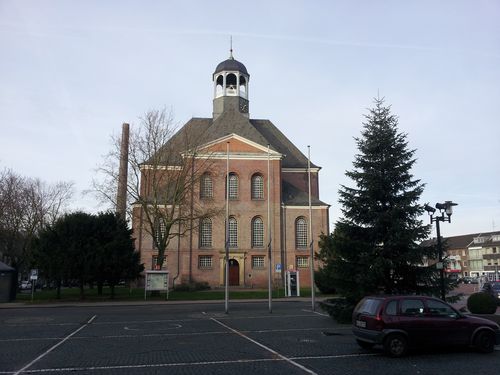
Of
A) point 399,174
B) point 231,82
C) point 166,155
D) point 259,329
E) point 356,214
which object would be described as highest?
point 231,82

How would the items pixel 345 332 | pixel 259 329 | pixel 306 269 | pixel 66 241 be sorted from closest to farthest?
1. pixel 345 332
2. pixel 259 329
3. pixel 66 241
4. pixel 306 269

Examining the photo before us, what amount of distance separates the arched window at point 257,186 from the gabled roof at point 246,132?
12.2ft

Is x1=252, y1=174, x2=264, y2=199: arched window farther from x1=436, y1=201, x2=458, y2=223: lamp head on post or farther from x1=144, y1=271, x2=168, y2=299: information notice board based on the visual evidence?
x1=436, y1=201, x2=458, y2=223: lamp head on post

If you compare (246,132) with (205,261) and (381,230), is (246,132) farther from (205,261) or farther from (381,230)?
(381,230)

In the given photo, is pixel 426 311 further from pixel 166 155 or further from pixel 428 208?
pixel 166 155

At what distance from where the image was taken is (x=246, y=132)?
180 ft

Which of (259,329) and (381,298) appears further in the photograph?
(259,329)

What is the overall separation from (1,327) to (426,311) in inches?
627

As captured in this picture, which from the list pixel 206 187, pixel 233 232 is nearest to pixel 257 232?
pixel 233 232

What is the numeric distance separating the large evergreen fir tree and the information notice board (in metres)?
19.0

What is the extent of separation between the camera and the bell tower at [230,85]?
57.1 metres

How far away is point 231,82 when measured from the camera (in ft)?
191

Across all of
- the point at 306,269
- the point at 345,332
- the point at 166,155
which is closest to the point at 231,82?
the point at 166,155

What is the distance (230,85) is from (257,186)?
1419 centimetres
